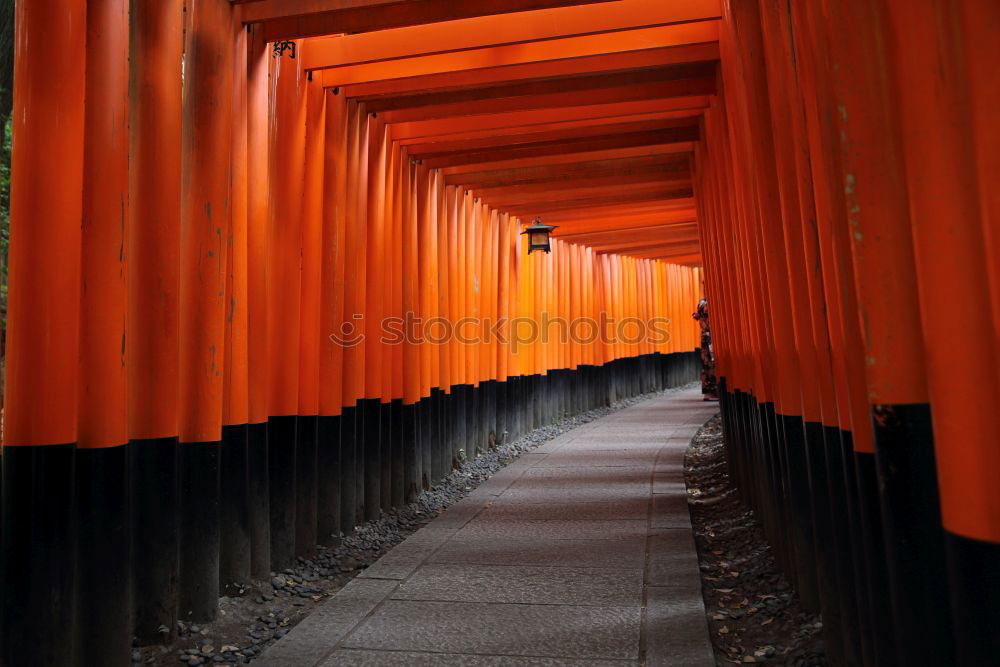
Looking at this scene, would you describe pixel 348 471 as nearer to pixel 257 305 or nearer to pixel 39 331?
pixel 257 305

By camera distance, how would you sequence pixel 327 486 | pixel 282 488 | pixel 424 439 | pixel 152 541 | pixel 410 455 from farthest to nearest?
pixel 424 439 < pixel 410 455 < pixel 327 486 < pixel 282 488 < pixel 152 541

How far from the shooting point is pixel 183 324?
4.15 m

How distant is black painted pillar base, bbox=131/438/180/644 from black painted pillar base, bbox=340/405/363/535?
7.39 ft

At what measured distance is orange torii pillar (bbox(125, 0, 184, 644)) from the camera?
3.72 meters

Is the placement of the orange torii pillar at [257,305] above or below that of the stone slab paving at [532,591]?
above

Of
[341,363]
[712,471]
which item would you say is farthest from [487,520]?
[712,471]

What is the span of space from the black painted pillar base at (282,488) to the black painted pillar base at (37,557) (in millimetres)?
2019

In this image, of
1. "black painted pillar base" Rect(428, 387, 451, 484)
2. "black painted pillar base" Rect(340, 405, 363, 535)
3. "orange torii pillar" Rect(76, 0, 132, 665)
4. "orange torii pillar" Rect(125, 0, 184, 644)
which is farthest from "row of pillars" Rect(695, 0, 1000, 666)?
"black painted pillar base" Rect(428, 387, 451, 484)

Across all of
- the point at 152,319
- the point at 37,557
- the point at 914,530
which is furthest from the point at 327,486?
the point at 914,530

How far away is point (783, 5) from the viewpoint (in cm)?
314

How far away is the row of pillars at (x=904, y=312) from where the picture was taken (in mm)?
1677

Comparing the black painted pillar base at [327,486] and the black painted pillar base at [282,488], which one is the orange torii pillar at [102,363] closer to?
the black painted pillar base at [282,488]

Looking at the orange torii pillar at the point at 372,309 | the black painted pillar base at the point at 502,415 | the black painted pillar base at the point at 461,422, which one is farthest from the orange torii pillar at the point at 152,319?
the black painted pillar base at the point at 502,415

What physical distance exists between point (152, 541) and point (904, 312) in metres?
3.31
